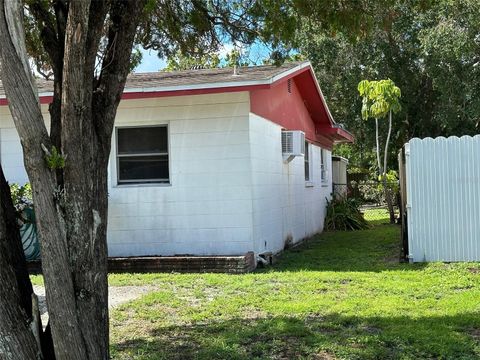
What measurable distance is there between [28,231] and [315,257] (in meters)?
5.30

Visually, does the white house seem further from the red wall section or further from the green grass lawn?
the green grass lawn

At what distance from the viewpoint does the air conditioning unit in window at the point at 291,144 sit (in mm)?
12547

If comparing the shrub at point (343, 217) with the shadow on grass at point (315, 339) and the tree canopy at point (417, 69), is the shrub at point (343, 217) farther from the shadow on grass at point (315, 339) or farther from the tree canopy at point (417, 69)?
the shadow on grass at point (315, 339)

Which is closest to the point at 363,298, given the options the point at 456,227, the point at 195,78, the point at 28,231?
the point at 456,227

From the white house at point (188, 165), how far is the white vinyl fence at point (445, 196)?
106 inches

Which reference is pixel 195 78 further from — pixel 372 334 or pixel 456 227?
pixel 372 334

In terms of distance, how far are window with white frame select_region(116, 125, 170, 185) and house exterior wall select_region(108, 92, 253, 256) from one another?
0.14 metres

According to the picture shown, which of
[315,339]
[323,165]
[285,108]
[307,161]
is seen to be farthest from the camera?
[323,165]

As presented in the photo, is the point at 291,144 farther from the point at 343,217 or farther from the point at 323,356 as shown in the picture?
the point at 323,356

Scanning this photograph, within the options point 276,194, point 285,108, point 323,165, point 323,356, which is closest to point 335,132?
point 323,165

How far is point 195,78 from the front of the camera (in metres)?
10.4

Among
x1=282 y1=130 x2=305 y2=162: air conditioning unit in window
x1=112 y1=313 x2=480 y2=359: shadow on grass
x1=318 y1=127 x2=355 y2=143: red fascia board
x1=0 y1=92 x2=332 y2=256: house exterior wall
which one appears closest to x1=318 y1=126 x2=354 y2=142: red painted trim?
x1=318 y1=127 x2=355 y2=143: red fascia board

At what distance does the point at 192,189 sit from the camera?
10.2 m

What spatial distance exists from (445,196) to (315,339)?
480cm
